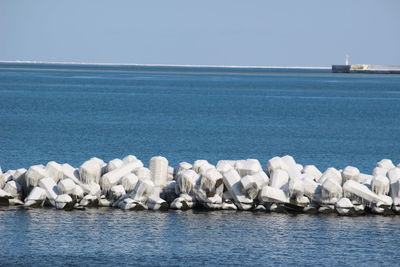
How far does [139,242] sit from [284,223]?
4.71 metres

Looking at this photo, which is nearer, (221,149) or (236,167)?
(236,167)

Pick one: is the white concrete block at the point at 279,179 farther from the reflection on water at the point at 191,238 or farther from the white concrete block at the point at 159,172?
the white concrete block at the point at 159,172

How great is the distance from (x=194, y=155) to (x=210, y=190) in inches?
746

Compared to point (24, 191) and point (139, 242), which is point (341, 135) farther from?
point (139, 242)

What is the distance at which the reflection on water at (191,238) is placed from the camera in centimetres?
2158

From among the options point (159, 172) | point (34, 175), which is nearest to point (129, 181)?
point (159, 172)

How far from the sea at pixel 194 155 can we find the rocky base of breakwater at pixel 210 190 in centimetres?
46

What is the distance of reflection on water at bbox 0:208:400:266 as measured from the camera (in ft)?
70.8

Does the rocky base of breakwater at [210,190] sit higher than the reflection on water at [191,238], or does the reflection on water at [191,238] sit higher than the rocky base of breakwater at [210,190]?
the rocky base of breakwater at [210,190]

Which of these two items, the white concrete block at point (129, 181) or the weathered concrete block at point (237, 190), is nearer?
the weathered concrete block at point (237, 190)

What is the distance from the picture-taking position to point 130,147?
164 ft

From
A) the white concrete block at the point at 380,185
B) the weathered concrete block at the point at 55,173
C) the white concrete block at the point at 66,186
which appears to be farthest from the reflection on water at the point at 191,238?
the weathered concrete block at the point at 55,173

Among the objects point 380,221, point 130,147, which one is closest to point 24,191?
point 380,221

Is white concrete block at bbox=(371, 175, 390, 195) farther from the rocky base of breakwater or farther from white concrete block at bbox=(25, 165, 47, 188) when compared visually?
white concrete block at bbox=(25, 165, 47, 188)
